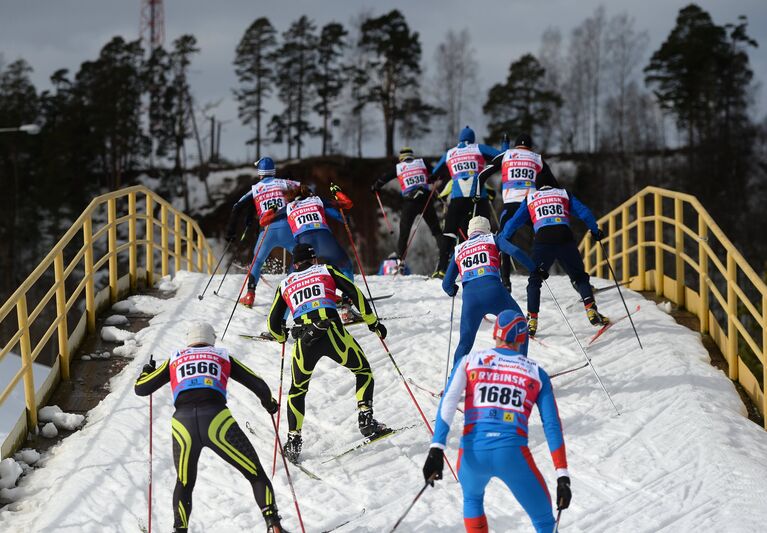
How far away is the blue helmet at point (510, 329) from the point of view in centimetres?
563

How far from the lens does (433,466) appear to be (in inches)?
211

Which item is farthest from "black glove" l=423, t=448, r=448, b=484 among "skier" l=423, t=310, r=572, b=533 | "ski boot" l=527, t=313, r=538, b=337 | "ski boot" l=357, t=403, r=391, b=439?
"ski boot" l=527, t=313, r=538, b=337

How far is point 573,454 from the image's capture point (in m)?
7.69

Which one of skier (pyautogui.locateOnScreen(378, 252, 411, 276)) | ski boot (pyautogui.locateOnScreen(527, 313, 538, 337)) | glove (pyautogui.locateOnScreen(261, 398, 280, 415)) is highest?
skier (pyautogui.locateOnScreen(378, 252, 411, 276))

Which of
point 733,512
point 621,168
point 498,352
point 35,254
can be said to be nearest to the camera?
point 498,352

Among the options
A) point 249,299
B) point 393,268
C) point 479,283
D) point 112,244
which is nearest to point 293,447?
point 479,283

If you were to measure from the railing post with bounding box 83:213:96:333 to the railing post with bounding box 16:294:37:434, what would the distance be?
70.9 inches

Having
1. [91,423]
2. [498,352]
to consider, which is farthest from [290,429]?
[498,352]

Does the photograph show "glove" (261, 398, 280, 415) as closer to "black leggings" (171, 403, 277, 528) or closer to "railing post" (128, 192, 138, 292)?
"black leggings" (171, 403, 277, 528)

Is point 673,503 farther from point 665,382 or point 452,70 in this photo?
point 452,70

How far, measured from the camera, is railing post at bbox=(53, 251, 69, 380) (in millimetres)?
9047

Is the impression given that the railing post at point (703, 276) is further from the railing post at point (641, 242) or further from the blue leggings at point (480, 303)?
the blue leggings at point (480, 303)

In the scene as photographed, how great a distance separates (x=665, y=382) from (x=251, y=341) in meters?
4.89

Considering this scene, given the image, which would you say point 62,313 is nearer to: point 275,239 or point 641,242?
point 275,239
